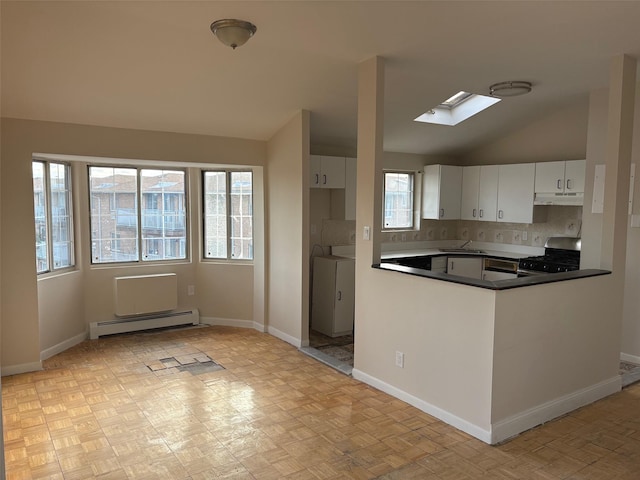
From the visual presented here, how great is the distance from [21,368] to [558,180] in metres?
5.59

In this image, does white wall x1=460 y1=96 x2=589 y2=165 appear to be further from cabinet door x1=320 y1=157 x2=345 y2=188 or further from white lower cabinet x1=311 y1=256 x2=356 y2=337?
white lower cabinet x1=311 y1=256 x2=356 y2=337

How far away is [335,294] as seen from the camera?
5.21 meters

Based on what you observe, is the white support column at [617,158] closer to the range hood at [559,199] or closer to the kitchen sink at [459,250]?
the range hood at [559,199]

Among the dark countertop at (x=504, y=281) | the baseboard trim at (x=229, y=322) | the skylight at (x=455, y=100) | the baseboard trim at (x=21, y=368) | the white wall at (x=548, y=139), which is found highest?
the skylight at (x=455, y=100)

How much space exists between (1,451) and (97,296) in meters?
4.04

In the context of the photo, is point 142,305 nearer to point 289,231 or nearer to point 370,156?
point 289,231

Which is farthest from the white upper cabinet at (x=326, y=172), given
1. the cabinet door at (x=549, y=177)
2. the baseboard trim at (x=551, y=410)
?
the baseboard trim at (x=551, y=410)

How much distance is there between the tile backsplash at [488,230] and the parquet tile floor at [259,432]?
1965 mm

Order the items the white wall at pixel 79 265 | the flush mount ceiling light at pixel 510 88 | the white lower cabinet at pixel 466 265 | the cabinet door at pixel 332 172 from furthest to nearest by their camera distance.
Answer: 1. the white lower cabinet at pixel 466 265
2. the cabinet door at pixel 332 172
3. the flush mount ceiling light at pixel 510 88
4. the white wall at pixel 79 265

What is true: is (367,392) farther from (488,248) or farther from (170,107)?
(488,248)

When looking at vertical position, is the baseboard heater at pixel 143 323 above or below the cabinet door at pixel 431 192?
below

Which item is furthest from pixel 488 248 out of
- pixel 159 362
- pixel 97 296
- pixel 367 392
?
pixel 97 296

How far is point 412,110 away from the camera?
16.0 feet

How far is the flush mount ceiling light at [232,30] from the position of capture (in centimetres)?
300
